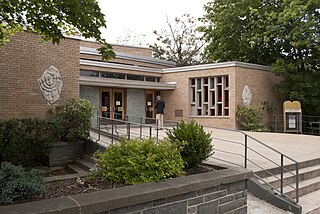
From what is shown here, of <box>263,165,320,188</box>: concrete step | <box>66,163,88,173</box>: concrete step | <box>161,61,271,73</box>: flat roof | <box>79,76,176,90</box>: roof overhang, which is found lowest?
<box>66,163,88,173</box>: concrete step

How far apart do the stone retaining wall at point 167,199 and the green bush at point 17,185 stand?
1.20 feet

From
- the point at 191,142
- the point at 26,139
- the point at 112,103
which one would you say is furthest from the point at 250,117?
the point at 191,142

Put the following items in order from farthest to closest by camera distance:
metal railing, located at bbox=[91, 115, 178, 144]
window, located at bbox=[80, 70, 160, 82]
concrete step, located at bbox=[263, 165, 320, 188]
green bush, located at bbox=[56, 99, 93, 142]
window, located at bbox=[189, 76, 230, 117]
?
window, located at bbox=[189, 76, 230, 117], window, located at bbox=[80, 70, 160, 82], green bush, located at bbox=[56, 99, 93, 142], metal railing, located at bbox=[91, 115, 178, 144], concrete step, located at bbox=[263, 165, 320, 188]

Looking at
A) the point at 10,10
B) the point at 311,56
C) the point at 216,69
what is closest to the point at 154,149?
the point at 10,10

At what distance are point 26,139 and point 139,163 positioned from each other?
5.79 m

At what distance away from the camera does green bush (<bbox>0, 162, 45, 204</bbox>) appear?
3355 millimetres

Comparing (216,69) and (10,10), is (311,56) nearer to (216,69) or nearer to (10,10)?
(216,69)

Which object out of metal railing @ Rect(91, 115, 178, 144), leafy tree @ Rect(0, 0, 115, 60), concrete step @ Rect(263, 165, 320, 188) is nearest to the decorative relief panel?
metal railing @ Rect(91, 115, 178, 144)

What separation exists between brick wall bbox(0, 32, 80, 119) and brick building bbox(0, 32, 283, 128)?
0.04 meters

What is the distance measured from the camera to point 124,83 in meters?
19.1

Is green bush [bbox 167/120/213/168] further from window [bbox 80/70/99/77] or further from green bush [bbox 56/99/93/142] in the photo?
window [bbox 80/70/99/77]

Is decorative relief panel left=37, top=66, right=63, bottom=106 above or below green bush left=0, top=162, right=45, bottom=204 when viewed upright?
above

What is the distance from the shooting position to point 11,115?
10.4 metres

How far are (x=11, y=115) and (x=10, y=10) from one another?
4911mm
